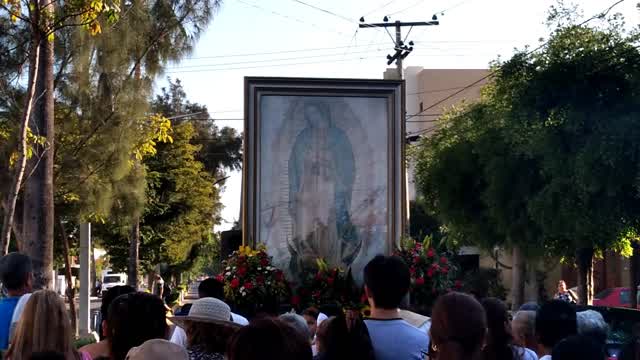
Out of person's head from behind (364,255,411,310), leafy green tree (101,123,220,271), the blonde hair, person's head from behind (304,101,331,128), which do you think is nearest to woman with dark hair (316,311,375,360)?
person's head from behind (364,255,411,310)

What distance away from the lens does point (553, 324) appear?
590cm

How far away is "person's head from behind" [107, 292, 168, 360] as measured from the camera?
16.5ft

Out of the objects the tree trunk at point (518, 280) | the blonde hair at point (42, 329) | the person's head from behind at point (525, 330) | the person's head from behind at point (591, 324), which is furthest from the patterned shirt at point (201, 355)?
the tree trunk at point (518, 280)

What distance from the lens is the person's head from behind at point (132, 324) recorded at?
16.5 ft

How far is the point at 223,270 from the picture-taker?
12055 millimetres

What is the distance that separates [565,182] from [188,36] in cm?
964

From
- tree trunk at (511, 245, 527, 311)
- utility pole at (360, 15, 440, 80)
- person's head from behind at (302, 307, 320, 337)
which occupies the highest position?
utility pole at (360, 15, 440, 80)

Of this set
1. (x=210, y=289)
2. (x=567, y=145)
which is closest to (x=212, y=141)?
(x=567, y=145)

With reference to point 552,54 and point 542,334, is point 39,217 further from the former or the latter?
point 552,54

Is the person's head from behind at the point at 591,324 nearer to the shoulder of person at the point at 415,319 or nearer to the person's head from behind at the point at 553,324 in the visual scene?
the person's head from behind at the point at 553,324

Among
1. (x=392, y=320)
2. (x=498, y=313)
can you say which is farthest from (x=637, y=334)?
(x=392, y=320)

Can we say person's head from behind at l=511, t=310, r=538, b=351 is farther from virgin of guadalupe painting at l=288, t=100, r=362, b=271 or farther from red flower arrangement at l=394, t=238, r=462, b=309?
virgin of guadalupe painting at l=288, t=100, r=362, b=271

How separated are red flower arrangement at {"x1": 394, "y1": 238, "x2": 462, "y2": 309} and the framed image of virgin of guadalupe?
3.34 ft

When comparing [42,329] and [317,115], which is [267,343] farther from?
[317,115]
